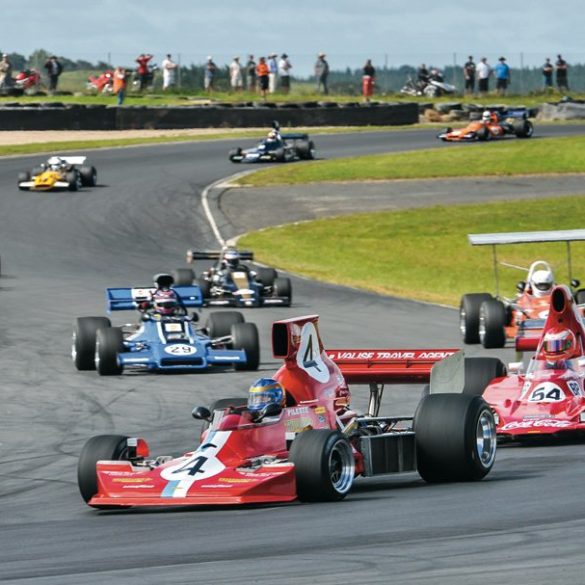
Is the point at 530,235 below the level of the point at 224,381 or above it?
above

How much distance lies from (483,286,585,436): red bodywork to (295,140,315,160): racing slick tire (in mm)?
38835

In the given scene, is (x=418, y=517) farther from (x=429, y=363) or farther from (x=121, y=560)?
(x=429, y=363)

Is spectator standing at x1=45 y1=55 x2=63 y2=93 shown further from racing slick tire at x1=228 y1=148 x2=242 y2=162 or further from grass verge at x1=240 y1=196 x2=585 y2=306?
grass verge at x1=240 y1=196 x2=585 y2=306

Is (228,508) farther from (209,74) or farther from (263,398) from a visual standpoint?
(209,74)

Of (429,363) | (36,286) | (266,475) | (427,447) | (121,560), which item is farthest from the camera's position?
(36,286)

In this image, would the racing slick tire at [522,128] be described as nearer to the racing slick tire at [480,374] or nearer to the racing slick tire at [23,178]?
the racing slick tire at [23,178]

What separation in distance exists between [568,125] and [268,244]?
31659 mm

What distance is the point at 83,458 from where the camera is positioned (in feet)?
42.0

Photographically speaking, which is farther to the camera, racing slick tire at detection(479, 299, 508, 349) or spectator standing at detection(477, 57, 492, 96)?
spectator standing at detection(477, 57, 492, 96)

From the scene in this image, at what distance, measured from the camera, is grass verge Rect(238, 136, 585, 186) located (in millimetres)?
52000

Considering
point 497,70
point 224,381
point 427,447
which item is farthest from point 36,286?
point 497,70

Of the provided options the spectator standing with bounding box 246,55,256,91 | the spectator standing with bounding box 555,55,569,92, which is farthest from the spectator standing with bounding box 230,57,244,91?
the spectator standing with bounding box 555,55,569,92

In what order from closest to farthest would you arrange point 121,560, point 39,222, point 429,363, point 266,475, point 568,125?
1. point 121,560
2. point 266,475
3. point 429,363
4. point 39,222
5. point 568,125

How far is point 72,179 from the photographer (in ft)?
156
